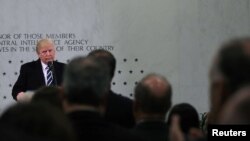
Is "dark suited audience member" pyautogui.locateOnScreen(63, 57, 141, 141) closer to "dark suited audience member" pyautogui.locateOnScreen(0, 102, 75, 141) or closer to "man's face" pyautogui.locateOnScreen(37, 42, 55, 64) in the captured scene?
"dark suited audience member" pyautogui.locateOnScreen(0, 102, 75, 141)

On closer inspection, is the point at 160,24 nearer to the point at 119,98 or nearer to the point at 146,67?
the point at 146,67

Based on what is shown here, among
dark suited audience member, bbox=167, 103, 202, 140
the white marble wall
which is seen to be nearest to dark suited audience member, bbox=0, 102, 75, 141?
dark suited audience member, bbox=167, 103, 202, 140

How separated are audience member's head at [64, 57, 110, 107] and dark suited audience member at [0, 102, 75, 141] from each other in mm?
1243

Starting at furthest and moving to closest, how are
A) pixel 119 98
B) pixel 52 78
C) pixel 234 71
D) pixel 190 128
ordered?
pixel 52 78, pixel 119 98, pixel 190 128, pixel 234 71

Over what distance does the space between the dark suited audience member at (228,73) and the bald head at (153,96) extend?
1.77 m

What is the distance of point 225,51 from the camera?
6.34 feet

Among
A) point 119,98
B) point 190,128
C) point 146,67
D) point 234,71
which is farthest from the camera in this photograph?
point 146,67

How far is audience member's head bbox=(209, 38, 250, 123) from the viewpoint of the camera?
74.0 inches

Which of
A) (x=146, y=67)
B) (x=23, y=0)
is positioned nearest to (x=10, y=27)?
(x=23, y=0)

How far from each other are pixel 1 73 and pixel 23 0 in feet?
3.47

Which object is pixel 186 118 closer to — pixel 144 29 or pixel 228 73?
pixel 228 73

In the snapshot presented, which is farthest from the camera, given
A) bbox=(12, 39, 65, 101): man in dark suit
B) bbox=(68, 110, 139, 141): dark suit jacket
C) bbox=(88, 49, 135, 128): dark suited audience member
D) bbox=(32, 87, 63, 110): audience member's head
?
bbox=(12, 39, 65, 101): man in dark suit

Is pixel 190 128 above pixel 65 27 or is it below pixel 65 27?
below

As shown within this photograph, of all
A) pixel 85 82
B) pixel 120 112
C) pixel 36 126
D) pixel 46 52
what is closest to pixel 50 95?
pixel 85 82
